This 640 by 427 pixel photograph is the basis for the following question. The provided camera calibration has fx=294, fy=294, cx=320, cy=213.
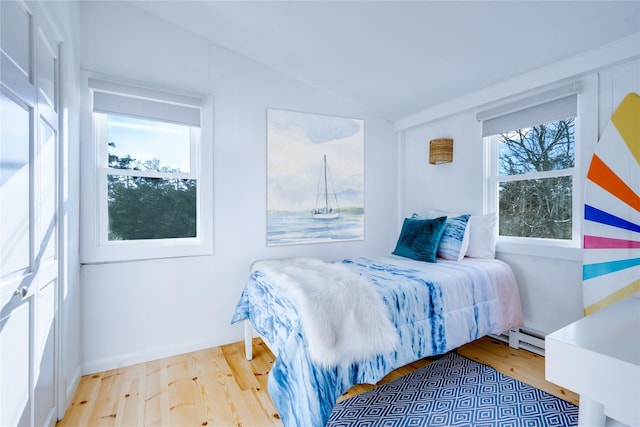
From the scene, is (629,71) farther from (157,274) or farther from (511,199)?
(157,274)

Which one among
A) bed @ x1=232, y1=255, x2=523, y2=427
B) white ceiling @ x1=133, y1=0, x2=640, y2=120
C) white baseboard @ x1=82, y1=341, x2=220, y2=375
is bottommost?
white baseboard @ x1=82, y1=341, x2=220, y2=375

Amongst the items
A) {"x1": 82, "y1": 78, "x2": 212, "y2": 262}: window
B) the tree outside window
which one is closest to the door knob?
{"x1": 82, "y1": 78, "x2": 212, "y2": 262}: window

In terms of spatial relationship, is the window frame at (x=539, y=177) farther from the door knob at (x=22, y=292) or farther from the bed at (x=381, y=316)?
the door knob at (x=22, y=292)

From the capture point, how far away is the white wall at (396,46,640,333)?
2045 mm

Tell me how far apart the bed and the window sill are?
21cm

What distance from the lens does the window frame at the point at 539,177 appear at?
2.23 meters

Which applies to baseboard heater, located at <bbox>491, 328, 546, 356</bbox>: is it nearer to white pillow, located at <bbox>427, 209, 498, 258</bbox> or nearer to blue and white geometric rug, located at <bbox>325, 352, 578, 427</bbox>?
blue and white geometric rug, located at <bbox>325, 352, 578, 427</bbox>

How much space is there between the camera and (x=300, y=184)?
3.05m

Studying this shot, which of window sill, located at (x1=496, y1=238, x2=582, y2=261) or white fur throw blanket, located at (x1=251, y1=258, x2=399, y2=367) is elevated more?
window sill, located at (x1=496, y1=238, x2=582, y2=261)

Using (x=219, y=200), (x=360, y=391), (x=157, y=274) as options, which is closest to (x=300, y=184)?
(x=219, y=200)

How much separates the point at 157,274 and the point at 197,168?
0.95 m

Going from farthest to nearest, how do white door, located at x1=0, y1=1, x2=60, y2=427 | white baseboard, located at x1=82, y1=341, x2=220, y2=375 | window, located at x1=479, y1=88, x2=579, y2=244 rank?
window, located at x1=479, y1=88, x2=579, y2=244
white baseboard, located at x1=82, y1=341, x2=220, y2=375
white door, located at x1=0, y1=1, x2=60, y2=427

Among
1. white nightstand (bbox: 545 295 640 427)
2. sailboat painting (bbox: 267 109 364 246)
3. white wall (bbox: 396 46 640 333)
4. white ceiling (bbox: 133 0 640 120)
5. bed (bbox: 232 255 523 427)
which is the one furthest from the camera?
sailboat painting (bbox: 267 109 364 246)

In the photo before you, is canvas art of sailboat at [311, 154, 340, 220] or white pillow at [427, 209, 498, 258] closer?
white pillow at [427, 209, 498, 258]
